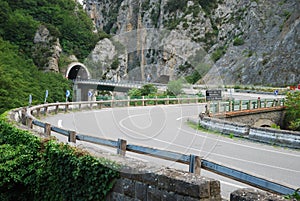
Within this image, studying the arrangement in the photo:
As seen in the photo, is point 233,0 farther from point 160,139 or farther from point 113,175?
point 113,175

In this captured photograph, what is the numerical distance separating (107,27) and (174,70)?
5668 centimetres

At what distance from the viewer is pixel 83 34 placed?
317ft

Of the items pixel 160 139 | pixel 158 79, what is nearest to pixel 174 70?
pixel 158 79

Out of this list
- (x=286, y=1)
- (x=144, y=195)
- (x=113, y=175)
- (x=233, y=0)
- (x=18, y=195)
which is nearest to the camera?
(x=144, y=195)

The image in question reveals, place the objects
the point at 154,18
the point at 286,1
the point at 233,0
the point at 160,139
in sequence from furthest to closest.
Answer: the point at 154,18
the point at 233,0
the point at 286,1
the point at 160,139

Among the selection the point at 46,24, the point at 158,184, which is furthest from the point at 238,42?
the point at 158,184

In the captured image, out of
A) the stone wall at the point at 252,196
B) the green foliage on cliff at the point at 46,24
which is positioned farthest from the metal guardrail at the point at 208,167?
the green foliage on cliff at the point at 46,24

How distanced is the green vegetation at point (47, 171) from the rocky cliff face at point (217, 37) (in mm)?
34959

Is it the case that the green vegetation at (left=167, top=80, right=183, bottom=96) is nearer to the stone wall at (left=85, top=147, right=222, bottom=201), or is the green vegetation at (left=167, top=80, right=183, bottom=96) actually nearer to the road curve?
the road curve

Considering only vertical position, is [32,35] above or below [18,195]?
above

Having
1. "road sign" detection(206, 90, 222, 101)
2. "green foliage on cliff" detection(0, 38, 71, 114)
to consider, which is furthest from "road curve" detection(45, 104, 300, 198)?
"green foliage on cliff" detection(0, 38, 71, 114)

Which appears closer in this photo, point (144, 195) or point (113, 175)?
point (144, 195)

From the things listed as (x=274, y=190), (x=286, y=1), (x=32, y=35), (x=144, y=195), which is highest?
(x=286, y=1)

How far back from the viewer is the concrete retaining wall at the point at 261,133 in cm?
1345
